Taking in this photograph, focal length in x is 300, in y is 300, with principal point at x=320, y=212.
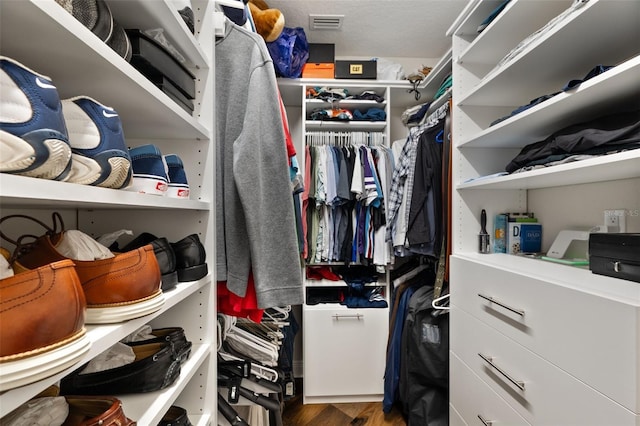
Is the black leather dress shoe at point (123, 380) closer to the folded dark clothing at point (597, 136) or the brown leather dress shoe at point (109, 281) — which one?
the brown leather dress shoe at point (109, 281)

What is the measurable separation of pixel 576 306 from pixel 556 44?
2.53 ft

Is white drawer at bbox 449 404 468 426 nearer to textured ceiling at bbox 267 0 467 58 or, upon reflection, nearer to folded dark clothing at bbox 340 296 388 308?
folded dark clothing at bbox 340 296 388 308

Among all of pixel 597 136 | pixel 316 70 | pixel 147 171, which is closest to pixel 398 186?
pixel 316 70

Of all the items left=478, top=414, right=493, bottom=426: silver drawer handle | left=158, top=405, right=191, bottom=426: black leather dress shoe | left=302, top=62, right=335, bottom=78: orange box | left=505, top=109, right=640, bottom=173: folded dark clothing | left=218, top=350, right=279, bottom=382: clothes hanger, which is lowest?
left=478, top=414, right=493, bottom=426: silver drawer handle

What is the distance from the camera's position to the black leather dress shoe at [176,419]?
66 cm

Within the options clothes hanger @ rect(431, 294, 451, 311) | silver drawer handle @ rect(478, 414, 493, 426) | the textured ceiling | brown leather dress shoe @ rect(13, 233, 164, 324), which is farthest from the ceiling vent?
silver drawer handle @ rect(478, 414, 493, 426)

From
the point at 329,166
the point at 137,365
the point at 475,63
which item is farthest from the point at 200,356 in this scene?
the point at 475,63

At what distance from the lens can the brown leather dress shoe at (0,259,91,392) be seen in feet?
0.95

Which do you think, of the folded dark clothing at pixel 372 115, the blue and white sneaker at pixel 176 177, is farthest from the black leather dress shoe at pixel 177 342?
the folded dark clothing at pixel 372 115

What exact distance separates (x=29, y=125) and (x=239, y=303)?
0.70m

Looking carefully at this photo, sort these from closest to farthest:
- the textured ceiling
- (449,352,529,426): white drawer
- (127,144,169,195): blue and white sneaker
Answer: (127,144,169,195): blue and white sneaker < (449,352,529,426): white drawer < the textured ceiling

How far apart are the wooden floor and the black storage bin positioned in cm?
179

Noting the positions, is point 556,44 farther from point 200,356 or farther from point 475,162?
point 200,356

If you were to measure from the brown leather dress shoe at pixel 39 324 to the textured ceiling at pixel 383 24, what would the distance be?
1771 mm
